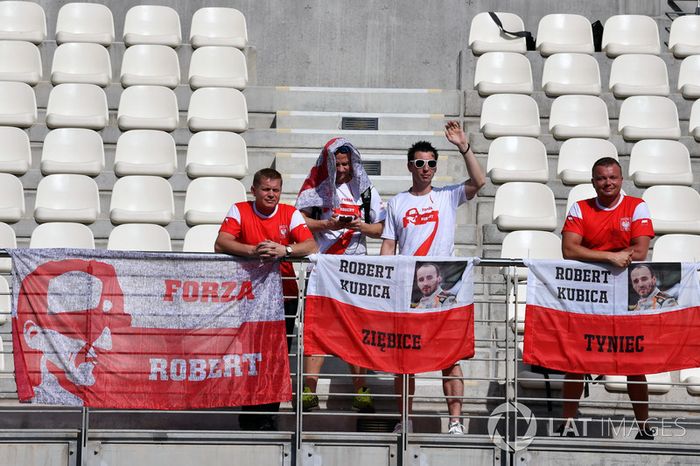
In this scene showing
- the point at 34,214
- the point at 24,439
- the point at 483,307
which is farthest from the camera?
the point at 34,214

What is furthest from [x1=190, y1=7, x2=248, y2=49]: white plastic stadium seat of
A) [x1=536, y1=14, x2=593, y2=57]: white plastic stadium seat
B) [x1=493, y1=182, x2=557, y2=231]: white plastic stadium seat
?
[x1=493, y1=182, x2=557, y2=231]: white plastic stadium seat

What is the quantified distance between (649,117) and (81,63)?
5035 mm

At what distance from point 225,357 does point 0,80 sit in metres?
4.82

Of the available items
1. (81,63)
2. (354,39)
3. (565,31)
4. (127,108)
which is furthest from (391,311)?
(354,39)

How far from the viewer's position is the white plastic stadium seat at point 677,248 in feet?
28.7

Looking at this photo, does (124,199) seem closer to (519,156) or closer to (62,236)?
(62,236)

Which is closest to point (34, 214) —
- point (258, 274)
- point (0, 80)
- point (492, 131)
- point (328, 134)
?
point (0, 80)

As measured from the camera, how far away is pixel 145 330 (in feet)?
22.1

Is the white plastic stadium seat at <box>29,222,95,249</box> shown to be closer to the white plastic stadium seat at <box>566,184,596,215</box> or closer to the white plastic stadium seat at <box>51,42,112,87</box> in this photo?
the white plastic stadium seat at <box>51,42,112,87</box>

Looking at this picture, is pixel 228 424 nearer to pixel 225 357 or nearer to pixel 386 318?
pixel 225 357

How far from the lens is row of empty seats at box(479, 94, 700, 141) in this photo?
9891mm

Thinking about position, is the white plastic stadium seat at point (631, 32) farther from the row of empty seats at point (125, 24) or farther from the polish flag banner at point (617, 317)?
the polish flag banner at point (617, 317)

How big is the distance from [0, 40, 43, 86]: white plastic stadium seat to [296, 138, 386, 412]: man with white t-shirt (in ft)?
13.5

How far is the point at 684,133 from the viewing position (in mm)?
10461
